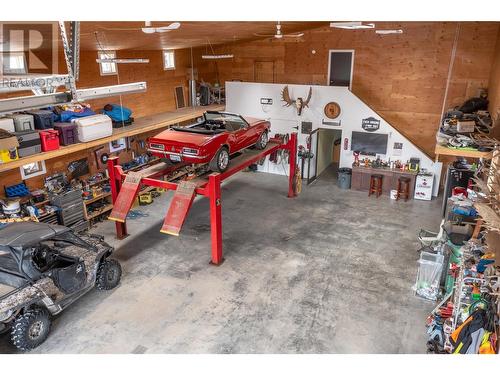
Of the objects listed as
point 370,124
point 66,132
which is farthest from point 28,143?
point 370,124

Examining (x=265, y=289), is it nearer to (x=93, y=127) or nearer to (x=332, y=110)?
(x=93, y=127)

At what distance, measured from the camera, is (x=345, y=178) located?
1339 centimetres

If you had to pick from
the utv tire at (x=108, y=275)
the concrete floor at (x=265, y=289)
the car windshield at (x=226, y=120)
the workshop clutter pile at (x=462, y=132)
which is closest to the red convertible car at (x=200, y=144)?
the car windshield at (x=226, y=120)

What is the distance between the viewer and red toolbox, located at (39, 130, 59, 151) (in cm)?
859

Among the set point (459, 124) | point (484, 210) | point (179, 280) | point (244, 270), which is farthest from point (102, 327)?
point (459, 124)

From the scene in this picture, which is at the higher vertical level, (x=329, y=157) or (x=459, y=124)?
(x=459, y=124)

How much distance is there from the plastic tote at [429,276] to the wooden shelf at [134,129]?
785 centimetres

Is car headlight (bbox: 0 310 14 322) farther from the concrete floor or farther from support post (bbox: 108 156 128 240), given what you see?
support post (bbox: 108 156 128 240)

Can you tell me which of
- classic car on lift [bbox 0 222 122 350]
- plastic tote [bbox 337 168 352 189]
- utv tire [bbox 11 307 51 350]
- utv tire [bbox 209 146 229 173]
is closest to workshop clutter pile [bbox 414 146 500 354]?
plastic tote [bbox 337 168 352 189]

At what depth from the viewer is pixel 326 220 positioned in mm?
11086

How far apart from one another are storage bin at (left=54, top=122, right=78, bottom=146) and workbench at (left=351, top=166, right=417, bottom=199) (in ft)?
28.6

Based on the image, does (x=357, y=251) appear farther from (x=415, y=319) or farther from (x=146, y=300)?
(x=146, y=300)

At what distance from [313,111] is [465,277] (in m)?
9.14

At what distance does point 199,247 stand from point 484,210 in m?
7.49
